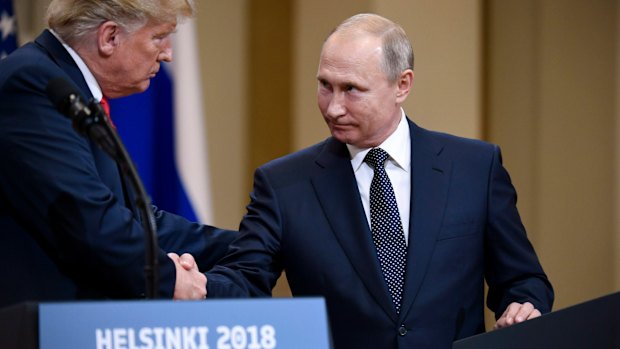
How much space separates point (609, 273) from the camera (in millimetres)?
4891

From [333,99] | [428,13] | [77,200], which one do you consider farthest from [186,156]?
[77,200]

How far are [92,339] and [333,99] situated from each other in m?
1.25

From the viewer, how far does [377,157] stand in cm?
296

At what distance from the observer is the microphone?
2.01m

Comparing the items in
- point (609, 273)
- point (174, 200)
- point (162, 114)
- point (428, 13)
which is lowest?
point (609, 273)

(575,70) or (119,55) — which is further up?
(119,55)

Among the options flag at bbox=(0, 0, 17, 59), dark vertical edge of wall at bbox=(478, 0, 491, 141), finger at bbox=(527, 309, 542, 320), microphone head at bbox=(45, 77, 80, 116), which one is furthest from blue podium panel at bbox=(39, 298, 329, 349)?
dark vertical edge of wall at bbox=(478, 0, 491, 141)

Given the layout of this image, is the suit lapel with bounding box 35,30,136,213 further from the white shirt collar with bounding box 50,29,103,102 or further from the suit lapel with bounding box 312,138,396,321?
the suit lapel with bounding box 312,138,396,321

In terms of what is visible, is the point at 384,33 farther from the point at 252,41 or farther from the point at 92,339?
the point at 252,41

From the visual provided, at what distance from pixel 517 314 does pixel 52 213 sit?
3.97 ft

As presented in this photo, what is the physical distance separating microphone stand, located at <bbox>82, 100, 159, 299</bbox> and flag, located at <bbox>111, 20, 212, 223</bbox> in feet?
8.30

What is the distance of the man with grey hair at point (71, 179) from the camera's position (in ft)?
8.05

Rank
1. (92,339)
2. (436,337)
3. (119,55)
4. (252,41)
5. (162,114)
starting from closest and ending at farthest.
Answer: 1. (92,339)
2. (119,55)
3. (436,337)
4. (162,114)
5. (252,41)

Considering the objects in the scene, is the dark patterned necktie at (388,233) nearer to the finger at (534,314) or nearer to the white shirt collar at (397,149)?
the white shirt collar at (397,149)
